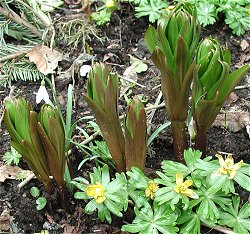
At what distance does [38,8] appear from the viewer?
10.8 feet

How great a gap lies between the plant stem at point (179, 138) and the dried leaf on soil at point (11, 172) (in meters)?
0.73

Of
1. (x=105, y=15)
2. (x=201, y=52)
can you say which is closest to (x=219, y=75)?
(x=201, y=52)

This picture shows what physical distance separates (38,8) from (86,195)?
1503mm

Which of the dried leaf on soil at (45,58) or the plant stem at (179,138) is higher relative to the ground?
the dried leaf on soil at (45,58)

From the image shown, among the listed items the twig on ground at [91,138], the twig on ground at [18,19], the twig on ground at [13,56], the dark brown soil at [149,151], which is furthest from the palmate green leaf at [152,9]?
the twig on ground at [91,138]

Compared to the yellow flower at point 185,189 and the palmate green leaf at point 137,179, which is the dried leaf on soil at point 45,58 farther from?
the yellow flower at point 185,189

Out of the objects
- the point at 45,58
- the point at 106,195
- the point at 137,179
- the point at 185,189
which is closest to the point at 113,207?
the point at 106,195

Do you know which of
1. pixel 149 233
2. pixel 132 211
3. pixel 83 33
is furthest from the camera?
pixel 83 33

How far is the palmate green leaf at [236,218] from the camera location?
7.14ft

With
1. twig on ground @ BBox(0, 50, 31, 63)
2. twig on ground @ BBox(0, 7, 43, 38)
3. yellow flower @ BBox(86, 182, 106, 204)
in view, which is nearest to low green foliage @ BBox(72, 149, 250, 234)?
yellow flower @ BBox(86, 182, 106, 204)

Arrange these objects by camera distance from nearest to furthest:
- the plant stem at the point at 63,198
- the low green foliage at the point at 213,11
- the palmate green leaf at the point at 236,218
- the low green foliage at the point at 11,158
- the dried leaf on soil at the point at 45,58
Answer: the palmate green leaf at the point at 236,218 < the plant stem at the point at 63,198 < the low green foliage at the point at 11,158 < the dried leaf on soil at the point at 45,58 < the low green foliage at the point at 213,11

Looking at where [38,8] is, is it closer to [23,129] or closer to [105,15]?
[105,15]

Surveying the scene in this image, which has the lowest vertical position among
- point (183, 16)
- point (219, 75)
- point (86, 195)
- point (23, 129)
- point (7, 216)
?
point (7, 216)

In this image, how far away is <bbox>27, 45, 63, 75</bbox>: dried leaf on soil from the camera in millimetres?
3096
